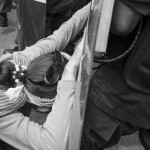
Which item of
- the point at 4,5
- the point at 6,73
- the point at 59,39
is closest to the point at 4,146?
the point at 6,73

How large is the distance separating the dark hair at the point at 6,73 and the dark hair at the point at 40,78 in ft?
0.18

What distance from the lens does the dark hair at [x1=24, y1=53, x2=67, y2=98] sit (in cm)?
88

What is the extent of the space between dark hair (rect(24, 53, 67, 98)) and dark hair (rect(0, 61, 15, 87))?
0.18 ft

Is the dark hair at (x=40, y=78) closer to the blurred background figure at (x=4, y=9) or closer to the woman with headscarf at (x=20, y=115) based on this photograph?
the woman with headscarf at (x=20, y=115)

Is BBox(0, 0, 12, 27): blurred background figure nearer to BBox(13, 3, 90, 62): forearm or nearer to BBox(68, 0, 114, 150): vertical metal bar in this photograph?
BBox(13, 3, 90, 62): forearm

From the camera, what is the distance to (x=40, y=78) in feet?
2.87

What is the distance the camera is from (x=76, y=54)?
82 centimetres

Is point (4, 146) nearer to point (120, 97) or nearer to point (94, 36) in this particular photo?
point (120, 97)

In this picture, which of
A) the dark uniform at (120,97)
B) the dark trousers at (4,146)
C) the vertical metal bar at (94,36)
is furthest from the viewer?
the dark trousers at (4,146)

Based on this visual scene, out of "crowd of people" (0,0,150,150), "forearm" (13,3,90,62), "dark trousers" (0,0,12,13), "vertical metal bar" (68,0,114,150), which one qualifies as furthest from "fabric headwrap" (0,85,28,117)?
"dark trousers" (0,0,12,13)

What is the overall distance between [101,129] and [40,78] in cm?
27

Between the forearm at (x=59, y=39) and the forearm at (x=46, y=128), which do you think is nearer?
the forearm at (x=46, y=128)

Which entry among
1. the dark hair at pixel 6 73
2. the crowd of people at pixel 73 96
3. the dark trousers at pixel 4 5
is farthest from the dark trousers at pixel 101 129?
the dark trousers at pixel 4 5

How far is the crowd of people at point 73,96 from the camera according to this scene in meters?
0.67
